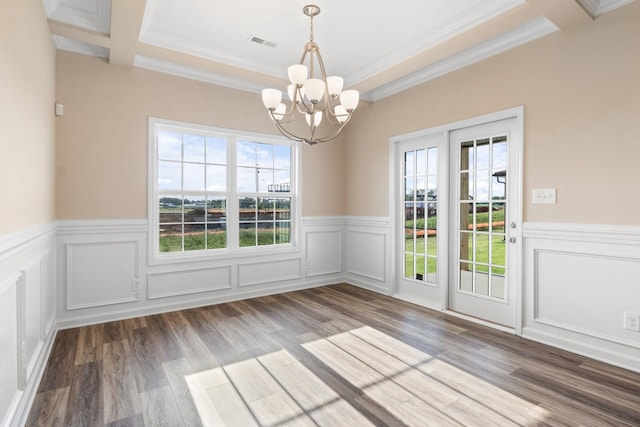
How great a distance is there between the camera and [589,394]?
7.24 ft

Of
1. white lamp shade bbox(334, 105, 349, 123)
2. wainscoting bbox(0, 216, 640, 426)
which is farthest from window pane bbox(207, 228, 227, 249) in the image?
white lamp shade bbox(334, 105, 349, 123)

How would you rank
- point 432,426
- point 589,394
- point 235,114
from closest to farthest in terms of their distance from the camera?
point 432,426 → point 589,394 → point 235,114

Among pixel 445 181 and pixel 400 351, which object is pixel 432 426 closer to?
pixel 400 351

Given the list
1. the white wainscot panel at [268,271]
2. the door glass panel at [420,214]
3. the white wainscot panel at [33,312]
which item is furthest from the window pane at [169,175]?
the door glass panel at [420,214]

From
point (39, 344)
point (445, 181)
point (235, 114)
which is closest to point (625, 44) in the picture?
point (445, 181)

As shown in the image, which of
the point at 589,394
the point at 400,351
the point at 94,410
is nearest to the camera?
the point at 94,410

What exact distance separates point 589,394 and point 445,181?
7.58ft

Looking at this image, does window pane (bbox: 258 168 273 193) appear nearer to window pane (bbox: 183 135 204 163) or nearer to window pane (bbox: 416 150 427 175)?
window pane (bbox: 183 135 204 163)

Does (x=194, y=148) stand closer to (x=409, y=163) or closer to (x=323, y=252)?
(x=323, y=252)

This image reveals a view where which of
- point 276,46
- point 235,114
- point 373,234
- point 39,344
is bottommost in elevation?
point 39,344

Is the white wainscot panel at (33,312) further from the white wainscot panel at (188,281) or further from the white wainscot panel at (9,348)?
the white wainscot panel at (188,281)

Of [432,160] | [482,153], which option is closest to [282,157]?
[432,160]

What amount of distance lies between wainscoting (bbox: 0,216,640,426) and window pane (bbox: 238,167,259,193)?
87cm

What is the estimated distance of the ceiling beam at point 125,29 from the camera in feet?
8.18
